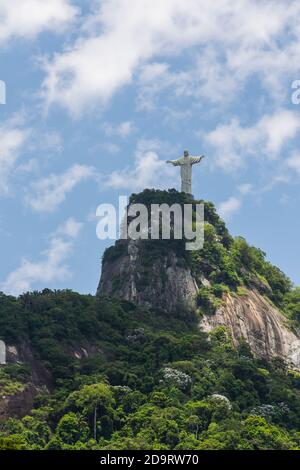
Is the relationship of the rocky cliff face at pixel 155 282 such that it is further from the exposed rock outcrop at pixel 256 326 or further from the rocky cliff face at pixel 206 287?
the exposed rock outcrop at pixel 256 326

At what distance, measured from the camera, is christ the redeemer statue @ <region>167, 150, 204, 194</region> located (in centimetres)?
10131

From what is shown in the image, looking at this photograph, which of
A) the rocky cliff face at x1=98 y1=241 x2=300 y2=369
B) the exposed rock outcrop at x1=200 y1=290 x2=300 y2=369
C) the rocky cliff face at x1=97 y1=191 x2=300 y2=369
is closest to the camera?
the exposed rock outcrop at x1=200 y1=290 x2=300 y2=369

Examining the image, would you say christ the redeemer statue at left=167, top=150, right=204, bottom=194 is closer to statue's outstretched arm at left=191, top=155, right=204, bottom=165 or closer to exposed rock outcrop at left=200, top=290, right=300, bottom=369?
statue's outstretched arm at left=191, top=155, right=204, bottom=165

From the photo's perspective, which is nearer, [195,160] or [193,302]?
[193,302]

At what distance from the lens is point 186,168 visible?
102062 mm

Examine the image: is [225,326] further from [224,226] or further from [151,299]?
[224,226]

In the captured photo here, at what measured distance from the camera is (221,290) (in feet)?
305

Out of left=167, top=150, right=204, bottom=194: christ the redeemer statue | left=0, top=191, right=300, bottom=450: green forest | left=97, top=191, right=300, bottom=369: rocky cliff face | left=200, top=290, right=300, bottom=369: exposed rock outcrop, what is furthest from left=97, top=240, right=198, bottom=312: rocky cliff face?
left=167, top=150, right=204, bottom=194: christ the redeemer statue

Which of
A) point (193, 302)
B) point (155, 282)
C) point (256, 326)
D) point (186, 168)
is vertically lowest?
point (256, 326)

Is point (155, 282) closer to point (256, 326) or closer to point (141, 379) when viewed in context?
point (256, 326)

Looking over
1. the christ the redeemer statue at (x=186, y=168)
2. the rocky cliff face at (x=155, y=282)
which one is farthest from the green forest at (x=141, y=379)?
the christ the redeemer statue at (x=186, y=168)

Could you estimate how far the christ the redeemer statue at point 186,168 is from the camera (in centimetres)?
10131

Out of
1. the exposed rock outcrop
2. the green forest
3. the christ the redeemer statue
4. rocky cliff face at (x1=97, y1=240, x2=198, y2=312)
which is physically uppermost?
the christ the redeemer statue

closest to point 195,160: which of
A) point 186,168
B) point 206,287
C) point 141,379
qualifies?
point 186,168
